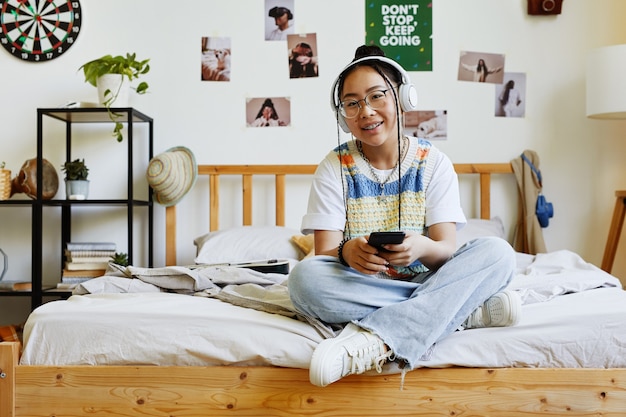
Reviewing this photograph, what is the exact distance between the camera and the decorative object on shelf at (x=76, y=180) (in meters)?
2.82

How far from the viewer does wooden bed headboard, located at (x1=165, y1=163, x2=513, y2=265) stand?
3025 millimetres

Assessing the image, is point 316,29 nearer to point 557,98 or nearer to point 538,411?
point 557,98

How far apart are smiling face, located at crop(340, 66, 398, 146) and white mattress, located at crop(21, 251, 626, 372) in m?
0.43

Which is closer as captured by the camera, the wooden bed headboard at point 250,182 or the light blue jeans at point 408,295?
the light blue jeans at point 408,295

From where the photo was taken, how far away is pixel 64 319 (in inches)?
61.9

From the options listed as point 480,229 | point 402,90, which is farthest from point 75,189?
point 402,90

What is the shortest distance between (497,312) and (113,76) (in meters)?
1.88

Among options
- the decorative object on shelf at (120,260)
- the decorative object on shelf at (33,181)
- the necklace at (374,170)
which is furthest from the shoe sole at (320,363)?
the decorative object on shelf at (33,181)

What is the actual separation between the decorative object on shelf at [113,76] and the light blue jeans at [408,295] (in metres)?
1.54

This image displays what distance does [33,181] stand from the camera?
286 centimetres

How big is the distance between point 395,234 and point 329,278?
20 centimetres

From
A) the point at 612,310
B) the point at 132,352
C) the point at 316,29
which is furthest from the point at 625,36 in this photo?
the point at 132,352

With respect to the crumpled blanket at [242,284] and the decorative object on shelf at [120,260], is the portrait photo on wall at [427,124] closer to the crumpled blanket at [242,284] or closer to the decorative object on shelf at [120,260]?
the crumpled blanket at [242,284]

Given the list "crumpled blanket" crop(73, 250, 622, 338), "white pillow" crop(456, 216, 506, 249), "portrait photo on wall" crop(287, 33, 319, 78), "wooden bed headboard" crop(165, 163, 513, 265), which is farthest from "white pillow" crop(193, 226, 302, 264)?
"portrait photo on wall" crop(287, 33, 319, 78)
